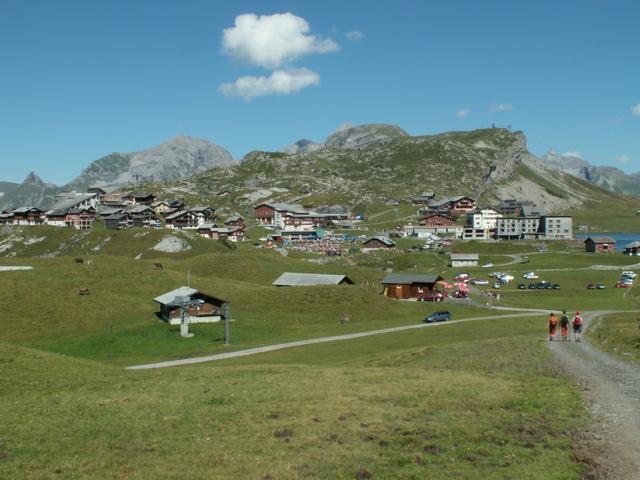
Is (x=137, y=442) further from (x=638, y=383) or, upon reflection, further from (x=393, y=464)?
(x=638, y=383)

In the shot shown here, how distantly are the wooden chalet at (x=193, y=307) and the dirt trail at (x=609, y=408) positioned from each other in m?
53.8

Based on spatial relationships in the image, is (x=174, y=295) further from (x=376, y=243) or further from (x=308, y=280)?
(x=376, y=243)

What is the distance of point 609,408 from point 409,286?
87.7 metres

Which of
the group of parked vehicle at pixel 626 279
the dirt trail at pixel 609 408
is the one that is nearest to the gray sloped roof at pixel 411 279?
the group of parked vehicle at pixel 626 279

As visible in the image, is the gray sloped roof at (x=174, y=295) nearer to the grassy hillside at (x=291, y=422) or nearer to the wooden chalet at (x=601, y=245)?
the grassy hillside at (x=291, y=422)

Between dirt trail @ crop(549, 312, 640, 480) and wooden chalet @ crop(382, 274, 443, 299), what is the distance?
68808mm

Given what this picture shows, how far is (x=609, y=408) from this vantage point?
2483cm

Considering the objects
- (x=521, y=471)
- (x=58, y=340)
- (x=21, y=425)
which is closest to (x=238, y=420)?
(x=21, y=425)

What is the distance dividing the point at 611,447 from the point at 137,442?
16.4m

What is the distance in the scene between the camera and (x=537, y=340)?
1895 inches

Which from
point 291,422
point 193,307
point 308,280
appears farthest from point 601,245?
point 291,422

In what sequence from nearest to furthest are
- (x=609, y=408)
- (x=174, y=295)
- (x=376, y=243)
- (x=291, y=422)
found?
1. (x=291, y=422)
2. (x=609, y=408)
3. (x=174, y=295)
4. (x=376, y=243)

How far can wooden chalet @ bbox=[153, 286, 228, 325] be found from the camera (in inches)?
3223

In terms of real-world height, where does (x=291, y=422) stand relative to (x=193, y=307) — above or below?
below
